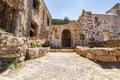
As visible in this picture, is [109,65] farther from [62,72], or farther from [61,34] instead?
[61,34]

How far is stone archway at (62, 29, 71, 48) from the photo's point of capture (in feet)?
35.8

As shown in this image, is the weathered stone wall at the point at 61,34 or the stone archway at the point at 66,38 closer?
the weathered stone wall at the point at 61,34

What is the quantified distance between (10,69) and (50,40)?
640cm

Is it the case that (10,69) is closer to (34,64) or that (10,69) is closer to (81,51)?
(34,64)

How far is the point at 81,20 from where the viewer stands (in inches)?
397

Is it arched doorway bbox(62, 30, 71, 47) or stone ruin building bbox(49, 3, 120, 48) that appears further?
arched doorway bbox(62, 30, 71, 47)

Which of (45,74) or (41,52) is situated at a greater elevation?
(41,52)

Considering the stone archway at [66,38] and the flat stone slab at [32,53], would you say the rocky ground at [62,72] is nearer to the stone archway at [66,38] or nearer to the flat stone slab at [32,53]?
the flat stone slab at [32,53]

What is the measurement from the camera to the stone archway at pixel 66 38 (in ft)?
35.8

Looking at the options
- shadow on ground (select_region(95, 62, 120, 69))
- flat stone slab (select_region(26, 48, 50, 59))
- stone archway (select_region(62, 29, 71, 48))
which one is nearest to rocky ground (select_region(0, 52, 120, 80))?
shadow on ground (select_region(95, 62, 120, 69))

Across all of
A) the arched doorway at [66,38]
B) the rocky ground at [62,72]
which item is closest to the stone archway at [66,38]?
the arched doorway at [66,38]

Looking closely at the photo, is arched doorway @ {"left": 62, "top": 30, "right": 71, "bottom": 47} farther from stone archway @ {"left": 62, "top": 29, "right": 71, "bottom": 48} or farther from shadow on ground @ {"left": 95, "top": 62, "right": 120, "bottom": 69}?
shadow on ground @ {"left": 95, "top": 62, "right": 120, "bottom": 69}

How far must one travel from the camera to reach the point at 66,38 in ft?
36.4

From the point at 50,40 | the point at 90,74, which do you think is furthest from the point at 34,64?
the point at 50,40
